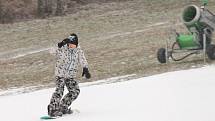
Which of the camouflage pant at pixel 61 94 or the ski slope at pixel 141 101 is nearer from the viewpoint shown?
the ski slope at pixel 141 101

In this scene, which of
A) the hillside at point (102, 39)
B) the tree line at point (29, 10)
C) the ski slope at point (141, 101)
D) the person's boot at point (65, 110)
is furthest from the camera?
the tree line at point (29, 10)

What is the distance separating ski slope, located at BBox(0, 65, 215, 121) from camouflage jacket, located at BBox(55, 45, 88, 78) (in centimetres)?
81

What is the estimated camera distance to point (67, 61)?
11.7 m

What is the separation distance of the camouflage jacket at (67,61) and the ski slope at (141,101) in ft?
2.66

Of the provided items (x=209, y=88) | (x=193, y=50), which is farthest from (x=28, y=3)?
(x=209, y=88)

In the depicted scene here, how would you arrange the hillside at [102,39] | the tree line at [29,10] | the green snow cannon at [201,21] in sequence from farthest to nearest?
the tree line at [29,10], the hillside at [102,39], the green snow cannon at [201,21]

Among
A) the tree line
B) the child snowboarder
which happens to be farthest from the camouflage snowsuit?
the tree line

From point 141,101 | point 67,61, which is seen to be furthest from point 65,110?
point 141,101

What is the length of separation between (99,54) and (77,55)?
436 inches

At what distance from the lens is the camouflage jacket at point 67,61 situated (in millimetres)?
11734

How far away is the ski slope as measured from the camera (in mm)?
11102

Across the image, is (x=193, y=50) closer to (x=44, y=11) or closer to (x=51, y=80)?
(x=51, y=80)

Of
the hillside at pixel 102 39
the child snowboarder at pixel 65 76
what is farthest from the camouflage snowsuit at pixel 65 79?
the hillside at pixel 102 39

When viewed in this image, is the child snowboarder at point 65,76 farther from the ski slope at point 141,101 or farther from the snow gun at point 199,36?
the snow gun at point 199,36
